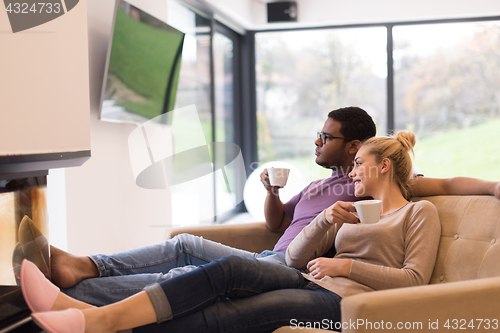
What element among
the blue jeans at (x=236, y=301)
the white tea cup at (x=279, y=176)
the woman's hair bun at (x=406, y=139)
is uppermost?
the woman's hair bun at (x=406, y=139)

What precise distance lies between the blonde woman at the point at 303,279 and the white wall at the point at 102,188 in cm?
116

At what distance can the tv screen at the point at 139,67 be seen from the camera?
2463mm

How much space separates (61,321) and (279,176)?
1.02m

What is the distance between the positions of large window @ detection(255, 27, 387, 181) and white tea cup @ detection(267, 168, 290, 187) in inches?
129

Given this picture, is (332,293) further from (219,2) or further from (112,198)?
(219,2)

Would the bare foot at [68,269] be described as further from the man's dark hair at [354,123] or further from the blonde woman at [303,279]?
the man's dark hair at [354,123]

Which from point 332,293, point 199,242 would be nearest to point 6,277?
point 199,242

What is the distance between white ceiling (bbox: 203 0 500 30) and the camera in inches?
179

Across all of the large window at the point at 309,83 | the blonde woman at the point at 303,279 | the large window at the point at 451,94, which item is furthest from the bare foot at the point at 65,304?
the large window at the point at 451,94

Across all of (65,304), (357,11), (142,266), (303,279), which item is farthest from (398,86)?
(65,304)

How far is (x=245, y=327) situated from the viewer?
49.9 inches

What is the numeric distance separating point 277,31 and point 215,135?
1574 millimetres

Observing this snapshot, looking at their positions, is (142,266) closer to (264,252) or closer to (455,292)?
(264,252)

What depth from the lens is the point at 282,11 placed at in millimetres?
4797
